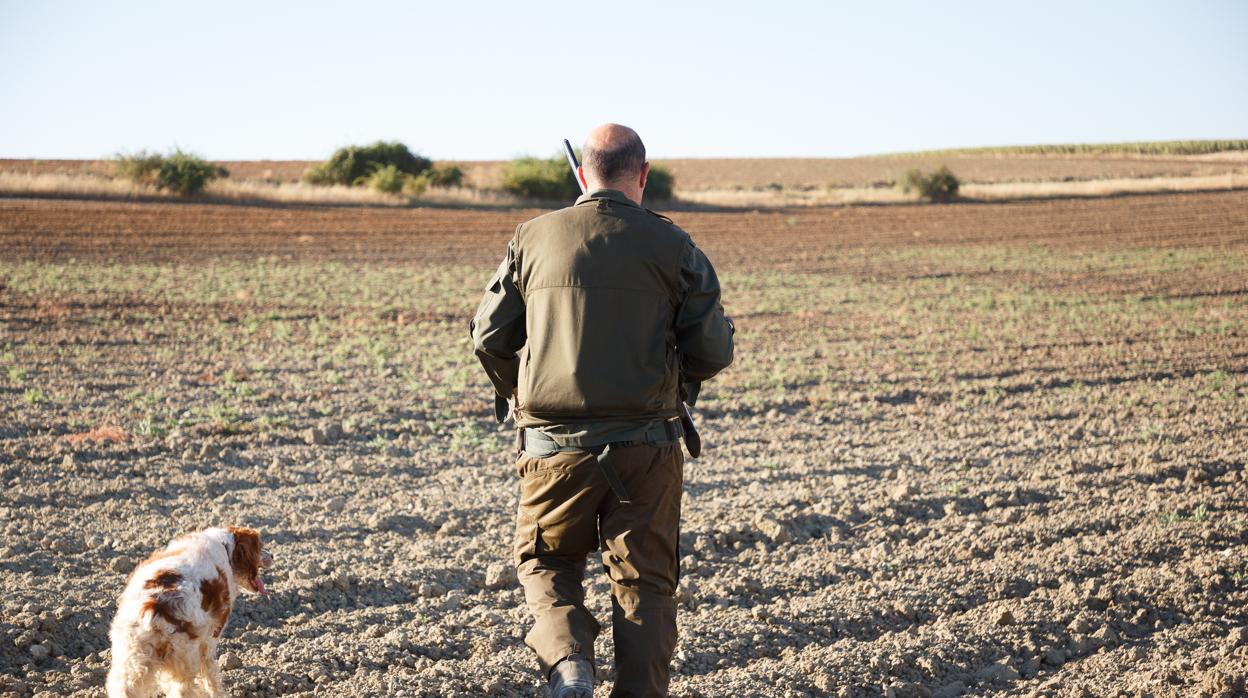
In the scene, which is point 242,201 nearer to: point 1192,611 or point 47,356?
point 47,356

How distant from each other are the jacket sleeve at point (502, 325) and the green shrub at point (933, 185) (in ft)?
149

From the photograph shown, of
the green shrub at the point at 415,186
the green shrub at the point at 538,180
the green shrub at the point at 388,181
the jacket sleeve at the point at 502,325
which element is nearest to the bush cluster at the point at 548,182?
the green shrub at the point at 538,180

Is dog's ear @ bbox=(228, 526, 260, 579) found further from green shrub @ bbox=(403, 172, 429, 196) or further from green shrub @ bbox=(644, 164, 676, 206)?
green shrub @ bbox=(644, 164, 676, 206)

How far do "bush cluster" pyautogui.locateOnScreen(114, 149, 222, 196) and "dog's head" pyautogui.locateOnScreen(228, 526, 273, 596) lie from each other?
35.8 meters

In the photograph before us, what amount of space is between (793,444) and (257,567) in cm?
572

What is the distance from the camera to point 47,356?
12219 mm

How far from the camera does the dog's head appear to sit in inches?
167

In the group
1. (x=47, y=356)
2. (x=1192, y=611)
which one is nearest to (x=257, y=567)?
(x=1192, y=611)

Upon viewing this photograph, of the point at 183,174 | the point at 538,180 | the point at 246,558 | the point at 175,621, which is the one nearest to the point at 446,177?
the point at 538,180

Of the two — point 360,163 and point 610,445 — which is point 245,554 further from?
point 360,163

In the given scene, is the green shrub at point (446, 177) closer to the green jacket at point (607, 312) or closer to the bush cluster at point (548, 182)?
the bush cluster at point (548, 182)

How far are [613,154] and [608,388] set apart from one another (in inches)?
32.0

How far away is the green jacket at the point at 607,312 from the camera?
11.3 feet

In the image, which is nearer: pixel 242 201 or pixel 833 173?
pixel 242 201
